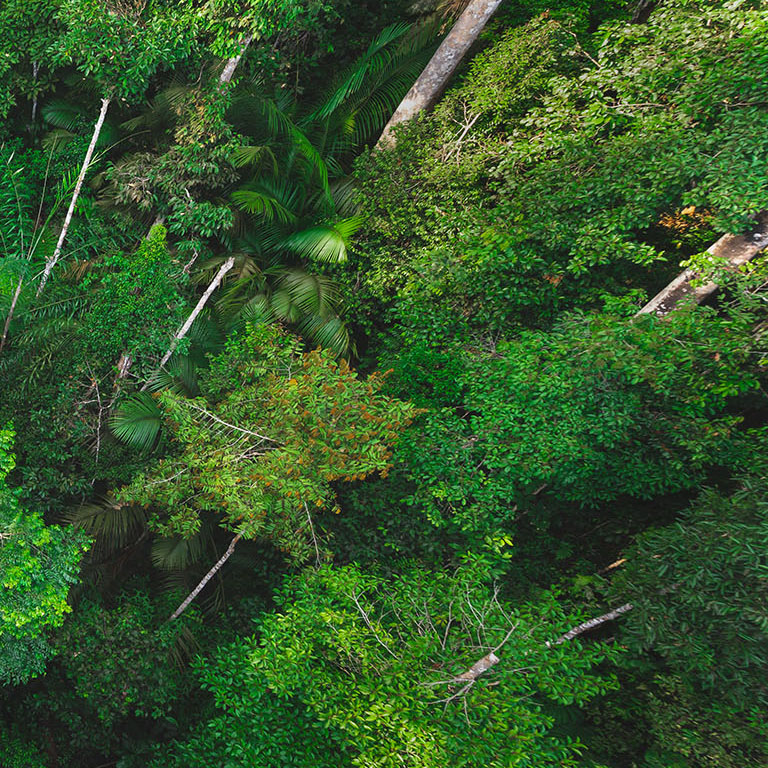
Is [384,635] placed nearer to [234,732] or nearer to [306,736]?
[306,736]

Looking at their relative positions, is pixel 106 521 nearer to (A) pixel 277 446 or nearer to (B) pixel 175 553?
(B) pixel 175 553

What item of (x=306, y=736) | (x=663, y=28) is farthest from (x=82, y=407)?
(x=663, y=28)

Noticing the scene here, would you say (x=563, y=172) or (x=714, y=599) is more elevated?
(x=563, y=172)

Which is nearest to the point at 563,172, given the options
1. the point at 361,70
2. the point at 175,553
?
the point at 361,70

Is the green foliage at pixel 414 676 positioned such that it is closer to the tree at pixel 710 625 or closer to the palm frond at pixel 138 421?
the tree at pixel 710 625

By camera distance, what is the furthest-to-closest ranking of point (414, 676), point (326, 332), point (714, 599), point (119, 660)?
point (326, 332), point (119, 660), point (714, 599), point (414, 676)

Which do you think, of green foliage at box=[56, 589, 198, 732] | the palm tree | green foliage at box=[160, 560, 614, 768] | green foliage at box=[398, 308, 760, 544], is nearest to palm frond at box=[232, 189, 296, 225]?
the palm tree

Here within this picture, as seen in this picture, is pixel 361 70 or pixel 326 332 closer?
pixel 326 332

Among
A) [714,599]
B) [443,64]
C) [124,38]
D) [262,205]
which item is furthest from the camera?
[443,64]
